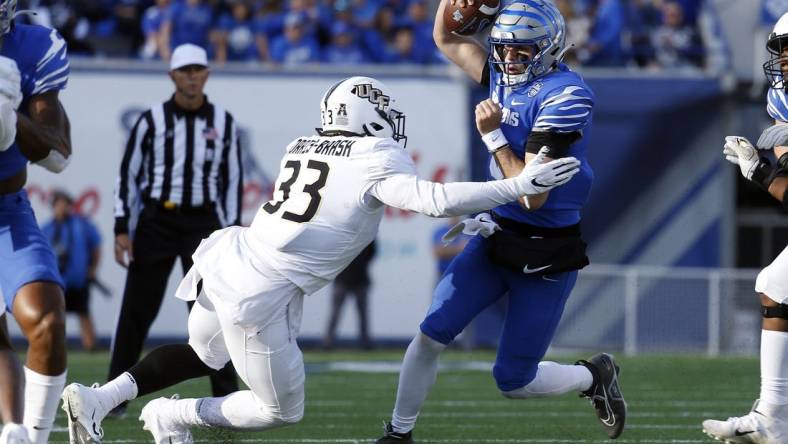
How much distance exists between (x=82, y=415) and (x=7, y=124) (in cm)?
107

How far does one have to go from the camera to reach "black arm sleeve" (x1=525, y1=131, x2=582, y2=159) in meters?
4.76

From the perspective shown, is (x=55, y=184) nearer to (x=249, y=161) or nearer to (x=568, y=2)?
(x=249, y=161)

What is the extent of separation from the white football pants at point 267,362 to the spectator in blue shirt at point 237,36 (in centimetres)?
892

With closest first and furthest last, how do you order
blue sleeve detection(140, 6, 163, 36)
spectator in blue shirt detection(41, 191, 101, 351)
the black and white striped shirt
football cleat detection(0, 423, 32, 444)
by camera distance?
football cleat detection(0, 423, 32, 444), the black and white striped shirt, spectator in blue shirt detection(41, 191, 101, 351), blue sleeve detection(140, 6, 163, 36)

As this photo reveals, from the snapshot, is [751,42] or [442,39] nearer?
[442,39]

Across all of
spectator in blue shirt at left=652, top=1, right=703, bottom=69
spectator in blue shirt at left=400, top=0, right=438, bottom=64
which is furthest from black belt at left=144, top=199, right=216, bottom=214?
spectator in blue shirt at left=652, top=1, right=703, bottom=69

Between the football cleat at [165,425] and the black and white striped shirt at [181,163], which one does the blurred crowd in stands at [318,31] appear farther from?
the football cleat at [165,425]

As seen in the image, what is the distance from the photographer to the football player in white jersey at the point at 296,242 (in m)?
4.48

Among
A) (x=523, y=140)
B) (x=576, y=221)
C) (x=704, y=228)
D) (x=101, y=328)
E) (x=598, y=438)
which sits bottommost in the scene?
(x=101, y=328)

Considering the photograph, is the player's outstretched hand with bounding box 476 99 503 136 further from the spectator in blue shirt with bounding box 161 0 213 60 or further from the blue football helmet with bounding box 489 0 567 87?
the spectator in blue shirt with bounding box 161 0 213 60

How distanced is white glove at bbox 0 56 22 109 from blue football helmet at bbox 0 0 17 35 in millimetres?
430

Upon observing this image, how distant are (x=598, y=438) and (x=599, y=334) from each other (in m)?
6.76

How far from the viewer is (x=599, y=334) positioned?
12531 mm

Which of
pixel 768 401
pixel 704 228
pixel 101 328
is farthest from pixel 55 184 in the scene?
pixel 768 401
